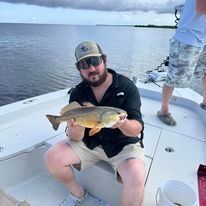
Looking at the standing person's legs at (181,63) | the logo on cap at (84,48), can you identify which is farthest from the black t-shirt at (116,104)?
the standing person's legs at (181,63)

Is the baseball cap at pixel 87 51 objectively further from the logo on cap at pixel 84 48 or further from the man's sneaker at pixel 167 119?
the man's sneaker at pixel 167 119

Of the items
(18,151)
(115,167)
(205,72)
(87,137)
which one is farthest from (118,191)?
(205,72)

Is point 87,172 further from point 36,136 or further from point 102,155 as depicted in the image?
point 36,136

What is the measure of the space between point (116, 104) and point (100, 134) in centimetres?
30

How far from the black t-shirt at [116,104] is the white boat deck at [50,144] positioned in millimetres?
225

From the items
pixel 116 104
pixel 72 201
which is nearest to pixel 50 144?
pixel 72 201

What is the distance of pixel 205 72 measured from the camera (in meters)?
3.13

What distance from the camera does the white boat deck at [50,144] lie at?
2246 mm

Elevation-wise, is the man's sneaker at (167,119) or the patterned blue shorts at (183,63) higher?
the patterned blue shorts at (183,63)

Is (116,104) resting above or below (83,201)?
above

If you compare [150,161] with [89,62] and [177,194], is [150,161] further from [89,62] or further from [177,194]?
[89,62]

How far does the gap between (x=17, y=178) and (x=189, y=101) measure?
Result: 103 inches

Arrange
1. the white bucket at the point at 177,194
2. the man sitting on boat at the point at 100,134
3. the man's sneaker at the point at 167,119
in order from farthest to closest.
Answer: the man's sneaker at the point at 167,119, the man sitting on boat at the point at 100,134, the white bucket at the point at 177,194

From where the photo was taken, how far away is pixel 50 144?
8.48 ft
